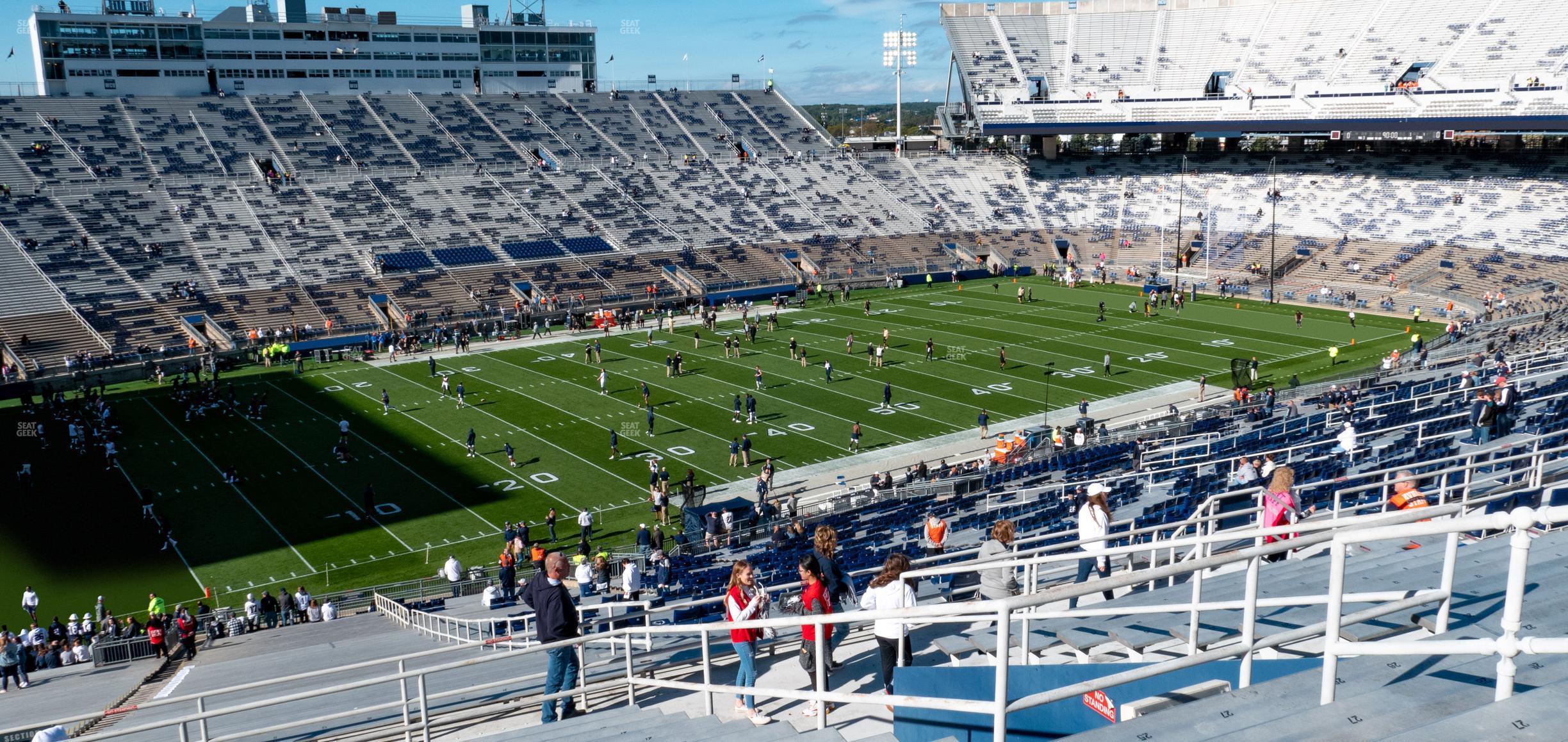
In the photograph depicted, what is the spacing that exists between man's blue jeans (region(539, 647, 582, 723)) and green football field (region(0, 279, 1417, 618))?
16.9 metres

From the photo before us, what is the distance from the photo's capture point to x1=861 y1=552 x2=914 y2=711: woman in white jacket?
7.24 m

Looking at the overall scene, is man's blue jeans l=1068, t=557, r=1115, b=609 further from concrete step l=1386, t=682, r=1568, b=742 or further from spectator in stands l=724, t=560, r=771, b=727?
concrete step l=1386, t=682, r=1568, b=742

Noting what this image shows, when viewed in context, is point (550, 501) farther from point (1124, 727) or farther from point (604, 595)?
point (1124, 727)

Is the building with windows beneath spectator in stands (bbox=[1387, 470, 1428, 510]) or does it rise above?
above

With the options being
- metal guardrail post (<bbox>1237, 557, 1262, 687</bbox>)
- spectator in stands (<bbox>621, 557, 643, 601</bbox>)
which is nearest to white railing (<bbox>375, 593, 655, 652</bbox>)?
spectator in stands (<bbox>621, 557, 643, 601</bbox>)

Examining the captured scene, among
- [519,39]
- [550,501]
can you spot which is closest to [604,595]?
[550,501]

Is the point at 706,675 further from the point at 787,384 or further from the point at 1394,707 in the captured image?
the point at 787,384

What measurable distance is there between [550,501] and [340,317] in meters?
27.2

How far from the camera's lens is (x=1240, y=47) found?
75688mm

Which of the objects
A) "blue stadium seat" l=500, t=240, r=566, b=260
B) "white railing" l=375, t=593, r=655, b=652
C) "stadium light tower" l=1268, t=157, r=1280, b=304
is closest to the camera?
"white railing" l=375, t=593, r=655, b=652

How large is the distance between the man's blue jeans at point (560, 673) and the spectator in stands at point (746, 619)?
118 cm

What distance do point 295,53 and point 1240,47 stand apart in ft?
208

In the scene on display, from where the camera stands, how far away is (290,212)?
196 ft

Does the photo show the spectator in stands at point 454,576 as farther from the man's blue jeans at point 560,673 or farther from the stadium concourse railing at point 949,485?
the man's blue jeans at point 560,673
